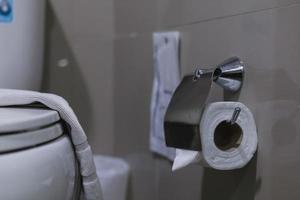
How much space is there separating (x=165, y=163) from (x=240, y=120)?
1.57 ft

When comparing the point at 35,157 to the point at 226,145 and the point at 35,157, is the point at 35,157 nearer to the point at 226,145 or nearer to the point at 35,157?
the point at 35,157

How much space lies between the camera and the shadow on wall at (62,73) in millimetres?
1339

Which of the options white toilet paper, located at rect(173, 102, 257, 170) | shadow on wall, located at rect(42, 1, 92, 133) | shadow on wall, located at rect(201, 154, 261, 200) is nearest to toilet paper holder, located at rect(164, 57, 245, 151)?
white toilet paper, located at rect(173, 102, 257, 170)

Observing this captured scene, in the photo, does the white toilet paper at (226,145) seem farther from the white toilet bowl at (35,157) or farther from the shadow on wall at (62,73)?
the shadow on wall at (62,73)

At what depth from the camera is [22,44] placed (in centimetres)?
110

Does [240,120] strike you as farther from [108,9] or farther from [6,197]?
[108,9]

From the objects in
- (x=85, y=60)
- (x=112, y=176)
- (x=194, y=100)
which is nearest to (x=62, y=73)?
(x=85, y=60)

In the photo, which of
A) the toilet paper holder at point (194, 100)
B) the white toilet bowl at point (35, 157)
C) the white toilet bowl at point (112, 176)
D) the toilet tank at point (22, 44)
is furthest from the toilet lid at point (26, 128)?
the white toilet bowl at point (112, 176)

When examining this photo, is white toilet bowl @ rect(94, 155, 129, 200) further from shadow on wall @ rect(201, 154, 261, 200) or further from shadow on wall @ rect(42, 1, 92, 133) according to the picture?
shadow on wall @ rect(201, 154, 261, 200)

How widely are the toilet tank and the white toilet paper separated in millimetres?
568

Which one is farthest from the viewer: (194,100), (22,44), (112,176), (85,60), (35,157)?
(85,60)

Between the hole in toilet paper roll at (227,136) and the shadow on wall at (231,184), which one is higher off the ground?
the hole in toilet paper roll at (227,136)

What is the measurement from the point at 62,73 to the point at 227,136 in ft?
2.52

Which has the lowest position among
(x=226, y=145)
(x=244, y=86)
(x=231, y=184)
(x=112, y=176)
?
(x=112, y=176)
